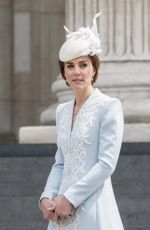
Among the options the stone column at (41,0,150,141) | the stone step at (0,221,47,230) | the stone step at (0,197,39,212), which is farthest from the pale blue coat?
the stone column at (41,0,150,141)

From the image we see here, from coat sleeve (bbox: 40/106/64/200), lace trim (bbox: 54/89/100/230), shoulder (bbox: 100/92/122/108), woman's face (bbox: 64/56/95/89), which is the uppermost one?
woman's face (bbox: 64/56/95/89)

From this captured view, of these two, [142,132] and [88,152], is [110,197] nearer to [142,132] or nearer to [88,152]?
[88,152]

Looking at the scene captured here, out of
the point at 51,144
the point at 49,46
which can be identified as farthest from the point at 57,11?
the point at 51,144

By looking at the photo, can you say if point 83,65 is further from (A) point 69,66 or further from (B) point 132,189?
(B) point 132,189

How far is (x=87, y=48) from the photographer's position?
17.8ft

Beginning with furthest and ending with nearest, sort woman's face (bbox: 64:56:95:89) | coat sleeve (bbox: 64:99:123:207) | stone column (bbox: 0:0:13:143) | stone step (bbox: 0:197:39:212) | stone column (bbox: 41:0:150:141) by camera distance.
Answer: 1. stone column (bbox: 0:0:13:143)
2. stone column (bbox: 41:0:150:141)
3. stone step (bbox: 0:197:39:212)
4. woman's face (bbox: 64:56:95:89)
5. coat sleeve (bbox: 64:99:123:207)

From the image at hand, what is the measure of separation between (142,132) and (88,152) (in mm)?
9976

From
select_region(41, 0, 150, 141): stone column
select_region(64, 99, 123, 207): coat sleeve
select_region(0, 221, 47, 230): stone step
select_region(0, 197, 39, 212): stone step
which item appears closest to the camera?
select_region(64, 99, 123, 207): coat sleeve

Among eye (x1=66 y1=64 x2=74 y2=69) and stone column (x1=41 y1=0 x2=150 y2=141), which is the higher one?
eye (x1=66 y1=64 x2=74 y2=69)

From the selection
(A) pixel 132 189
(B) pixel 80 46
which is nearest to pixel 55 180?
(B) pixel 80 46

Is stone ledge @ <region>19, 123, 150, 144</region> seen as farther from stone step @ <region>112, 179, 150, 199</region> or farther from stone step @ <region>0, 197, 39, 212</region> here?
stone step @ <region>0, 197, 39, 212</region>

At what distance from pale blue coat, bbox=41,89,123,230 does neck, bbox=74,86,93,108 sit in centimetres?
3

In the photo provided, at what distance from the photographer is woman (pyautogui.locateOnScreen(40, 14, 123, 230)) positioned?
535 centimetres

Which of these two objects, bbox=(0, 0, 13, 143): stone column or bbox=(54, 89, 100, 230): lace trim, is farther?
bbox=(0, 0, 13, 143): stone column
